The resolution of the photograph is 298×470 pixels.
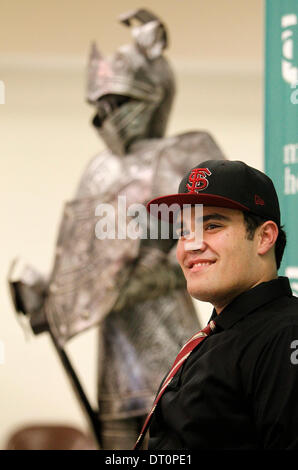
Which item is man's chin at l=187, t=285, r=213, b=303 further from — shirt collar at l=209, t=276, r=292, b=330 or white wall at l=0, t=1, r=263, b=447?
white wall at l=0, t=1, r=263, b=447

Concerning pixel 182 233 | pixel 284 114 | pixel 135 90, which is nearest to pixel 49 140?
pixel 135 90

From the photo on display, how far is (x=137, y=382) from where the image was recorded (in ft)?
10.5

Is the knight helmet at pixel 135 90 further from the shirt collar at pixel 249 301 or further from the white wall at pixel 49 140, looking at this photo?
the shirt collar at pixel 249 301

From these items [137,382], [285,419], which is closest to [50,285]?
[137,382]

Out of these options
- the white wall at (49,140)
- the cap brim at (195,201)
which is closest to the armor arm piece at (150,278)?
the white wall at (49,140)

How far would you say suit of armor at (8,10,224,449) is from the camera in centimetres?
320

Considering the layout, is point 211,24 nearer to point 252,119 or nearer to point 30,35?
point 252,119

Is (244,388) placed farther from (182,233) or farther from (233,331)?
(182,233)

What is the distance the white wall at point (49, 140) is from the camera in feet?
13.8

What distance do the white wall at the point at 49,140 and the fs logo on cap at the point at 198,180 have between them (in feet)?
9.83

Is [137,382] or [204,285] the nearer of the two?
[204,285]

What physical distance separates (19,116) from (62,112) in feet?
0.88

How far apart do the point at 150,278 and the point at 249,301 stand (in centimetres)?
199

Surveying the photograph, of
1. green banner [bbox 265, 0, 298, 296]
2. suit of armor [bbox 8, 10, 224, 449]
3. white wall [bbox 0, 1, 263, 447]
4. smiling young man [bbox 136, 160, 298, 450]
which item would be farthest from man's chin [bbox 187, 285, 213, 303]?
white wall [bbox 0, 1, 263, 447]
